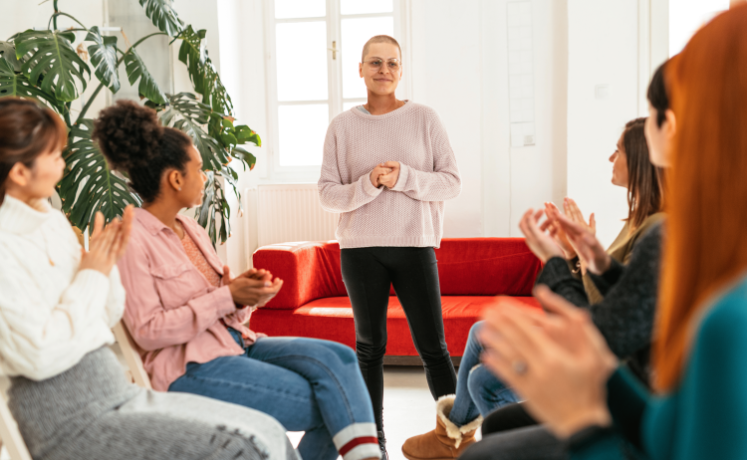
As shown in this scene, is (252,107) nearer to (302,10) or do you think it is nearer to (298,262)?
(302,10)

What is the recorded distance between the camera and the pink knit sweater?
1.92 metres

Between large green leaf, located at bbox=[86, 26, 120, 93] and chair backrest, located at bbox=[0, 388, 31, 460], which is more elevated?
large green leaf, located at bbox=[86, 26, 120, 93]

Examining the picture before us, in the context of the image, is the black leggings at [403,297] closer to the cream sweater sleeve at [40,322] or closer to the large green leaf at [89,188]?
the cream sweater sleeve at [40,322]

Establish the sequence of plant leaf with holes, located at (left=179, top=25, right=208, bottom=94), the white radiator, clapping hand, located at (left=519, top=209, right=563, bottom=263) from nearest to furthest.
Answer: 1. clapping hand, located at (left=519, top=209, right=563, bottom=263)
2. plant leaf with holes, located at (left=179, top=25, right=208, bottom=94)
3. the white radiator

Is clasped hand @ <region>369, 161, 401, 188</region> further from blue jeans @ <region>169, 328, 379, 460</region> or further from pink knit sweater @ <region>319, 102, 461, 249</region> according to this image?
blue jeans @ <region>169, 328, 379, 460</region>

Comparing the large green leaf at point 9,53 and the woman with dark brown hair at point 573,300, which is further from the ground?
the large green leaf at point 9,53

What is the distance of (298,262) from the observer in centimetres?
329

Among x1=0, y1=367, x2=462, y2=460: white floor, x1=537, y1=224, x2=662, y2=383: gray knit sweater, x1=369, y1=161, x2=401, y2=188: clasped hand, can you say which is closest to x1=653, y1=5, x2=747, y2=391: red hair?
x1=537, y1=224, x2=662, y2=383: gray knit sweater

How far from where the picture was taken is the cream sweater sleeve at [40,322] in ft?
3.18

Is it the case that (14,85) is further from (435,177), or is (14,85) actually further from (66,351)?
(66,351)

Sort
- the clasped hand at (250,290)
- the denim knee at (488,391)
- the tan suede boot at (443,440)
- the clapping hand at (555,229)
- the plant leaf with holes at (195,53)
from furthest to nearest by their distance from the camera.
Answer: the plant leaf with holes at (195,53), the tan suede boot at (443,440), the denim knee at (488,391), the clapping hand at (555,229), the clasped hand at (250,290)

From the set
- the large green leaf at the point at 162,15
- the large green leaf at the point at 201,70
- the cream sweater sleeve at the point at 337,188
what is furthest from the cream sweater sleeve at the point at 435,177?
the large green leaf at the point at 162,15

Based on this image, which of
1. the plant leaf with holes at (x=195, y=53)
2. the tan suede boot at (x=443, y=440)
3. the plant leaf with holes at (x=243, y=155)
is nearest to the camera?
the tan suede boot at (x=443, y=440)

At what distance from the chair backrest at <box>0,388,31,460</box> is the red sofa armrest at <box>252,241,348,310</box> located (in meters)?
2.22
